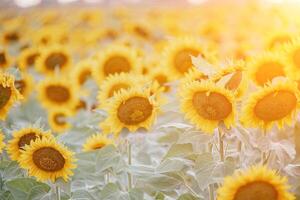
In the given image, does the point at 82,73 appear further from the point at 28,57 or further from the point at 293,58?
the point at 293,58

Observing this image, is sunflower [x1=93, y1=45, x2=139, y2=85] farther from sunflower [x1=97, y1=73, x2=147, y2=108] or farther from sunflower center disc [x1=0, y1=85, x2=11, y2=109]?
sunflower center disc [x1=0, y1=85, x2=11, y2=109]

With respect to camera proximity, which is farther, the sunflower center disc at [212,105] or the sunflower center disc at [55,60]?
the sunflower center disc at [55,60]

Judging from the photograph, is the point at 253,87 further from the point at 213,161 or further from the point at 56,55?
the point at 56,55

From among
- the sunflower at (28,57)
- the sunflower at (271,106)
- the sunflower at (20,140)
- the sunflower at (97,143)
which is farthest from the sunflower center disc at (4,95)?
the sunflower at (28,57)

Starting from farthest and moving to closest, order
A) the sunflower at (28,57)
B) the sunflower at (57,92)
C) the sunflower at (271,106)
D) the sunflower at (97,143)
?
the sunflower at (28,57), the sunflower at (57,92), the sunflower at (97,143), the sunflower at (271,106)

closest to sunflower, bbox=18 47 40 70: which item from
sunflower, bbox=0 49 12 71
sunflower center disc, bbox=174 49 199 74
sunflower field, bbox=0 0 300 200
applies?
sunflower, bbox=0 49 12 71

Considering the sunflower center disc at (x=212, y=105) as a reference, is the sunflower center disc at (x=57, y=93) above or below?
above

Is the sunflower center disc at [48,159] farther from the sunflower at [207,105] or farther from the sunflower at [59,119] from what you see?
the sunflower at [59,119]

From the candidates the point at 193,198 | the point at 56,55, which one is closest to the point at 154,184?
the point at 193,198
